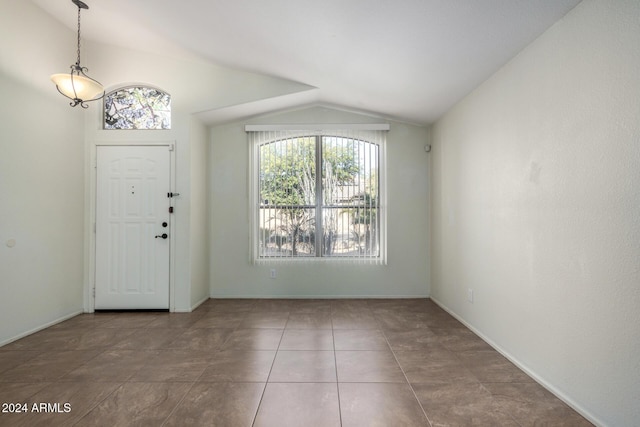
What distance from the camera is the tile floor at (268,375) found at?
184 cm

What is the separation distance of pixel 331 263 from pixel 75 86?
11.3 feet

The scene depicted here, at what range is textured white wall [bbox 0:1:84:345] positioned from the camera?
2.89 metres

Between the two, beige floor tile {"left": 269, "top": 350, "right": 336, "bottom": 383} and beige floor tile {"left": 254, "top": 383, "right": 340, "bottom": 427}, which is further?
beige floor tile {"left": 269, "top": 350, "right": 336, "bottom": 383}

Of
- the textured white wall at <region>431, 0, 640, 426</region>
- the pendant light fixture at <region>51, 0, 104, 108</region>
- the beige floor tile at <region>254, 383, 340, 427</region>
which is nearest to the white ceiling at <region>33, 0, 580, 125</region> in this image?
the textured white wall at <region>431, 0, 640, 426</region>

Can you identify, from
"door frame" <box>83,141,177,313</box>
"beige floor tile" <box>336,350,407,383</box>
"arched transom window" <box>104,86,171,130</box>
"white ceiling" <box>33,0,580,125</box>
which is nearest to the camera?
"white ceiling" <box>33,0,580,125</box>

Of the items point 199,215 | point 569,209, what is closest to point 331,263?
point 199,215

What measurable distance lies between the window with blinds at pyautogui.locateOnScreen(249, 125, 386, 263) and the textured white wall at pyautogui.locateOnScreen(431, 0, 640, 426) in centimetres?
162

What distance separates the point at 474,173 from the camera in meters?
3.19

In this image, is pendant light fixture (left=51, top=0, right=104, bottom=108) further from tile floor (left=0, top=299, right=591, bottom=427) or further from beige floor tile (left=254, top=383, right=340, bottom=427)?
beige floor tile (left=254, top=383, right=340, bottom=427)

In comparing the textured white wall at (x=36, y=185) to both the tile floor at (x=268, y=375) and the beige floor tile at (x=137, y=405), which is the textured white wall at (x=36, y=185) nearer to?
the tile floor at (x=268, y=375)

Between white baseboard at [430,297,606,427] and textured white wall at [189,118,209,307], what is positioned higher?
textured white wall at [189,118,209,307]

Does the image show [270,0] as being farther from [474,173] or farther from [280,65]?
[474,173]

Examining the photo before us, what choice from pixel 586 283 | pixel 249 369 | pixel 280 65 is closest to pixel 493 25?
pixel 586 283

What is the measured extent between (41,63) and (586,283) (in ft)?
16.2
